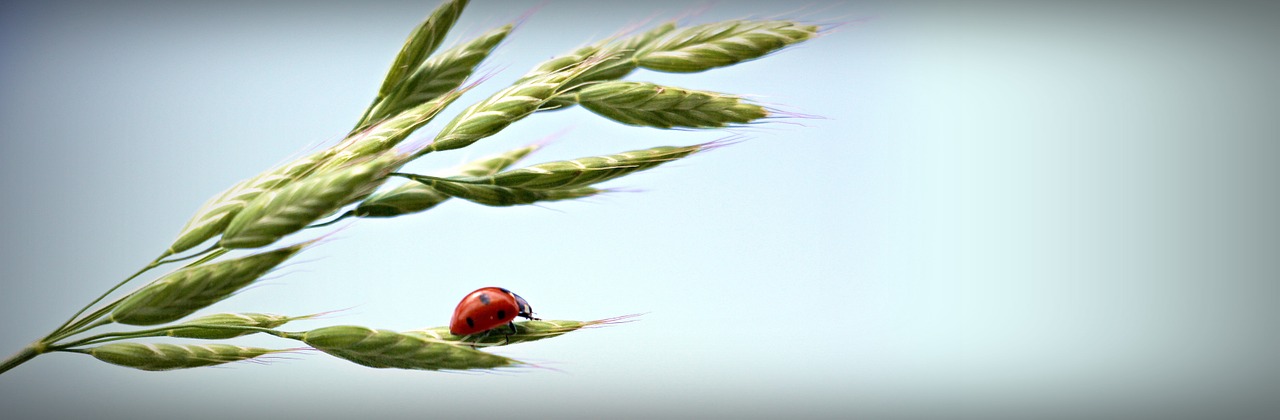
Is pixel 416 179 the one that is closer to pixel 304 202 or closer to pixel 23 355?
pixel 304 202

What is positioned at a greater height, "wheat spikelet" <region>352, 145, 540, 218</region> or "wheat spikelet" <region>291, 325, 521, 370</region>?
"wheat spikelet" <region>352, 145, 540, 218</region>

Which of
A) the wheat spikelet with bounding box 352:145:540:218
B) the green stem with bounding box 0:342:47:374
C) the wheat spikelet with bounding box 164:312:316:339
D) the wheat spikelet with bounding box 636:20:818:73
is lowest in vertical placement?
the green stem with bounding box 0:342:47:374

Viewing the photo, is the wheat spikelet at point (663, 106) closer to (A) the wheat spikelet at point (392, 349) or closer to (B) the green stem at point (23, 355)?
(A) the wheat spikelet at point (392, 349)

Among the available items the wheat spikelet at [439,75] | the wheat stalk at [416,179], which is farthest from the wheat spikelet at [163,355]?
the wheat spikelet at [439,75]

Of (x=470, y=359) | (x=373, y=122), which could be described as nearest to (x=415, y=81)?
(x=373, y=122)

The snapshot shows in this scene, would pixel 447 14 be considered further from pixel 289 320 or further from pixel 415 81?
pixel 289 320

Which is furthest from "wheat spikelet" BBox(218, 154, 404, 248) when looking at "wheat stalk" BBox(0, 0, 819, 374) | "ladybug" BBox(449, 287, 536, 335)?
"ladybug" BBox(449, 287, 536, 335)

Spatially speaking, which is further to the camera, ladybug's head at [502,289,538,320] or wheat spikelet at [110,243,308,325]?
ladybug's head at [502,289,538,320]

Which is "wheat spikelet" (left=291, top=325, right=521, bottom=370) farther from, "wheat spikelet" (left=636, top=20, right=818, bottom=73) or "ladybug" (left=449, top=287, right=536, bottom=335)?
"wheat spikelet" (left=636, top=20, right=818, bottom=73)
